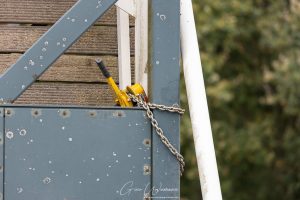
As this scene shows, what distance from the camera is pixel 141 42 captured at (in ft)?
15.3

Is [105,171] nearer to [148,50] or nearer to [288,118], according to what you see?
[148,50]

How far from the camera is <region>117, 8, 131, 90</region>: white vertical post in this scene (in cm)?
476

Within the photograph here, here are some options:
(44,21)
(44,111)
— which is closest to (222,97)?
(44,21)

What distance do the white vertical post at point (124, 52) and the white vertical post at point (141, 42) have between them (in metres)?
0.05

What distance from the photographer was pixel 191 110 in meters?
4.25

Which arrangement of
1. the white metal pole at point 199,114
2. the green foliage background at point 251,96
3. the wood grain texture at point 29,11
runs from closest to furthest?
the white metal pole at point 199,114 < the wood grain texture at point 29,11 < the green foliage background at point 251,96

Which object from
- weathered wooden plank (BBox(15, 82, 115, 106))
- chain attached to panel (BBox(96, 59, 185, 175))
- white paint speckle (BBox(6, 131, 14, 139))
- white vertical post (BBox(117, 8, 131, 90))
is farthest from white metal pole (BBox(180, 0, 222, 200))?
white paint speckle (BBox(6, 131, 14, 139))

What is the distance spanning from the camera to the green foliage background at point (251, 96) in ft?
41.7

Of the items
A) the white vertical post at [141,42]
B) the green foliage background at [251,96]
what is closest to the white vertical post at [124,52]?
the white vertical post at [141,42]

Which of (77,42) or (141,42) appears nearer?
(141,42)

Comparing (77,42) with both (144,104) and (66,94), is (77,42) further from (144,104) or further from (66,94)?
(144,104)

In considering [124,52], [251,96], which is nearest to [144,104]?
[124,52]

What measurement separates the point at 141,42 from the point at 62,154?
870 mm

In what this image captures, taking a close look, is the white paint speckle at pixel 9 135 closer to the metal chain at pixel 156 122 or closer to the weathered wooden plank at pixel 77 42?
the metal chain at pixel 156 122
